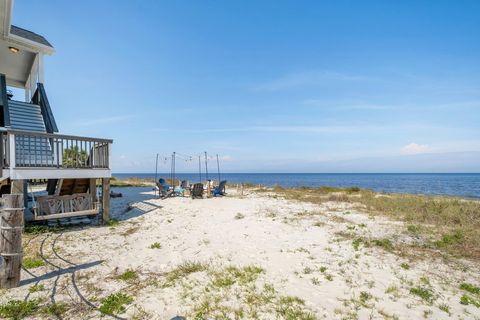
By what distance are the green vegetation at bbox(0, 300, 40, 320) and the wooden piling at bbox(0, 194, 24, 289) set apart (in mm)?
664

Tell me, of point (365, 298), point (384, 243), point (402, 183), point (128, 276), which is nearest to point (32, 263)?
point (128, 276)

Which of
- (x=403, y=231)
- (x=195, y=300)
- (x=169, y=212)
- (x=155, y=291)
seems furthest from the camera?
(x=169, y=212)

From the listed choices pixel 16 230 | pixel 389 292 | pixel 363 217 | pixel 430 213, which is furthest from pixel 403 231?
pixel 16 230

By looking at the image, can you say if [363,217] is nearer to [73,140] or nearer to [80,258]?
[80,258]

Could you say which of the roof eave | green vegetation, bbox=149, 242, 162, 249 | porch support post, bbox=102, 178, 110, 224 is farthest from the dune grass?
the roof eave

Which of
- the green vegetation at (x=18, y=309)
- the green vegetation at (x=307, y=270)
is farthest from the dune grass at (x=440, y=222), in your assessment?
the green vegetation at (x=18, y=309)

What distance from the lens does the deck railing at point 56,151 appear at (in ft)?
24.3

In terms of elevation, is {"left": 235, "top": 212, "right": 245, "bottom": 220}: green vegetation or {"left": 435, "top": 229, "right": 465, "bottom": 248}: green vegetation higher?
{"left": 235, "top": 212, "right": 245, "bottom": 220}: green vegetation

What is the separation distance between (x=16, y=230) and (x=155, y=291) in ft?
8.05

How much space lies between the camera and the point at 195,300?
4.14 metres

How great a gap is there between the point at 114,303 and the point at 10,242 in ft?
6.71

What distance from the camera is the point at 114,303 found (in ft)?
13.1

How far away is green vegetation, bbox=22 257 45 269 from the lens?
5.34 metres

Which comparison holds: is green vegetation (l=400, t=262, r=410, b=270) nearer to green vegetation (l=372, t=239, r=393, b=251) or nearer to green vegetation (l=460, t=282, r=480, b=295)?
green vegetation (l=460, t=282, r=480, b=295)
